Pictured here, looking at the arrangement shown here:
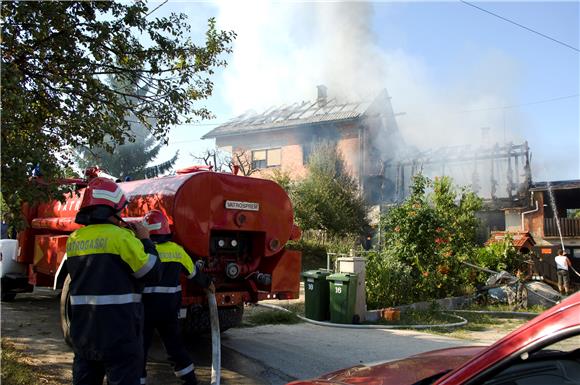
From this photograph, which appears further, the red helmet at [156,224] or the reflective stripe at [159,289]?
the red helmet at [156,224]

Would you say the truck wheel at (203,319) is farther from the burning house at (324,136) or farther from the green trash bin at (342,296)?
the burning house at (324,136)

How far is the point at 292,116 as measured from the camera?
2956 cm

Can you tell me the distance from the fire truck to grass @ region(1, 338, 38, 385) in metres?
0.56

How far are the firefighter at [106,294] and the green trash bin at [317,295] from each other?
5698 millimetres

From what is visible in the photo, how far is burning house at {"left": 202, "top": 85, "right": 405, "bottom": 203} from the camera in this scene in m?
27.0

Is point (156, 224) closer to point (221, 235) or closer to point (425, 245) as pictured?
point (221, 235)

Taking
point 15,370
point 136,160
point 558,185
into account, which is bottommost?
point 15,370

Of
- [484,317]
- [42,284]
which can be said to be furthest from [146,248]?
[484,317]

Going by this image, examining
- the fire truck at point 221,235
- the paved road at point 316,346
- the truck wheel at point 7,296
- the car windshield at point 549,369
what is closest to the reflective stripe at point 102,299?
the fire truck at point 221,235

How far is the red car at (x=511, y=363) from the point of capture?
63.1 inches

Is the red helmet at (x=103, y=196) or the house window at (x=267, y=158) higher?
the house window at (x=267, y=158)

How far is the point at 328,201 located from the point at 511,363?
19486mm

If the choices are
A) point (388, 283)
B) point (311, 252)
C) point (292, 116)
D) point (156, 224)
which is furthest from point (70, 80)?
point (292, 116)

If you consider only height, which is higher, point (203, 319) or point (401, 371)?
point (401, 371)
